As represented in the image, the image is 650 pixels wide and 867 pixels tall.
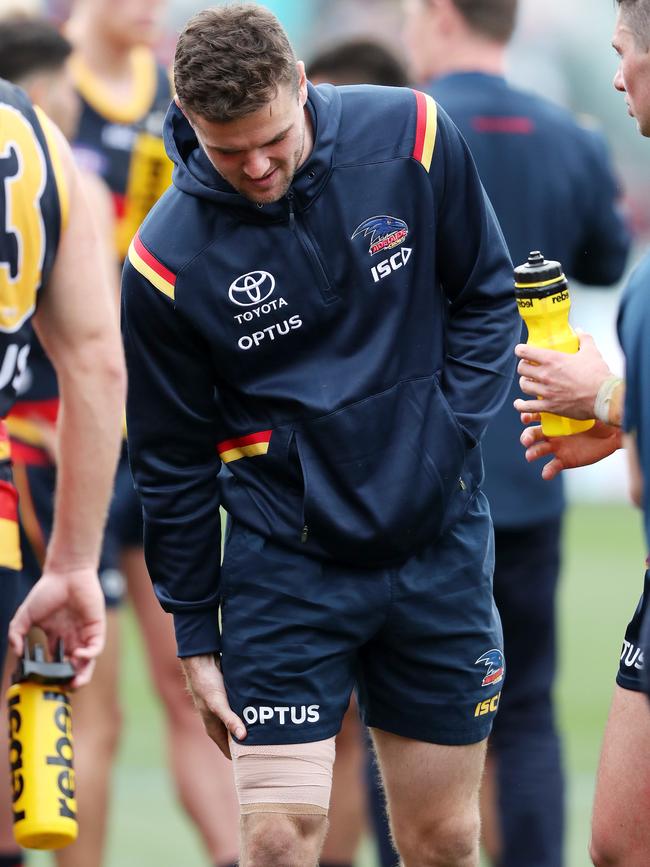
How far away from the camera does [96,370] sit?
391 centimetres

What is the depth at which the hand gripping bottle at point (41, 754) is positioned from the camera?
3736 millimetres

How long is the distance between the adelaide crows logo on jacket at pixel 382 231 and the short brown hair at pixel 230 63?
37cm

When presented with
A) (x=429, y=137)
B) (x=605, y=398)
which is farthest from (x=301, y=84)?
(x=605, y=398)

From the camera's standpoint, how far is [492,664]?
12.2 ft

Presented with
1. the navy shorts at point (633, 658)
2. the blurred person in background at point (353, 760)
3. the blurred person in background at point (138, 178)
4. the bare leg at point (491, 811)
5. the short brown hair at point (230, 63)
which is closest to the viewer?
the short brown hair at point (230, 63)

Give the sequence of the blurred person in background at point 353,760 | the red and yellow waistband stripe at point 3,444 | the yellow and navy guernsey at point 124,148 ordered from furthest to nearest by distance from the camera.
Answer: the yellow and navy guernsey at point 124,148 < the blurred person in background at point 353,760 < the red and yellow waistband stripe at point 3,444

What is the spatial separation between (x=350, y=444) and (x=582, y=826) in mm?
3109

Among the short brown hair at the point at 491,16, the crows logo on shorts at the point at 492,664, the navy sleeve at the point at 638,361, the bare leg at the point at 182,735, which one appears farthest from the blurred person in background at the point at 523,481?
the navy sleeve at the point at 638,361

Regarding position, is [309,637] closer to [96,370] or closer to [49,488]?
[96,370]

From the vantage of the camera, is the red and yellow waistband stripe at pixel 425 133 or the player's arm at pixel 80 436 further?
the player's arm at pixel 80 436

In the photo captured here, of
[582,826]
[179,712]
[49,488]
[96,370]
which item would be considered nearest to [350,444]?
[96,370]

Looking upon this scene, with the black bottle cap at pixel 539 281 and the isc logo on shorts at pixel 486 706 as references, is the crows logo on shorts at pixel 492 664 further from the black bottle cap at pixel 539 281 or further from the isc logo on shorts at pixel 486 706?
the black bottle cap at pixel 539 281

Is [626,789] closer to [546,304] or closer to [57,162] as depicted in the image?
[546,304]

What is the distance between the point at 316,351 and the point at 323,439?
194 mm
